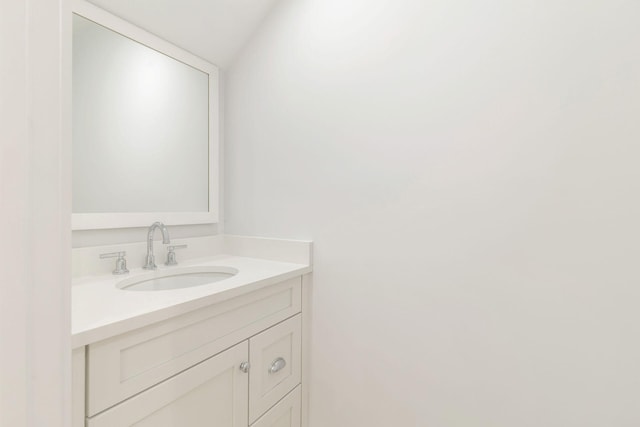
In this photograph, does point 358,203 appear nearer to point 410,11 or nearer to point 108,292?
point 410,11

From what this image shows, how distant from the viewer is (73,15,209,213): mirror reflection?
1.06m

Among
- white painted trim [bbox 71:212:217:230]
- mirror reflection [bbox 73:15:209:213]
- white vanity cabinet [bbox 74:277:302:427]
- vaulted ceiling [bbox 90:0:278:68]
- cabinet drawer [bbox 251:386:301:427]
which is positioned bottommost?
cabinet drawer [bbox 251:386:301:427]

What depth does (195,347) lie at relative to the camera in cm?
81

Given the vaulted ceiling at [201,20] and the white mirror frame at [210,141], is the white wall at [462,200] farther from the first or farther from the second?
the white mirror frame at [210,141]

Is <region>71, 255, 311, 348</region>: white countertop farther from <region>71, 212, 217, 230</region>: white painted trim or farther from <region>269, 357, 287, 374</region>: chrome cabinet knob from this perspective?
<region>269, 357, 287, 374</region>: chrome cabinet knob

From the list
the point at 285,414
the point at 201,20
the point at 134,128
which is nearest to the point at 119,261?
the point at 134,128

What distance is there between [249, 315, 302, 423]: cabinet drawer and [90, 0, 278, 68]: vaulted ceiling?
1.30m

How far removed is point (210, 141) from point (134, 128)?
1.17 ft

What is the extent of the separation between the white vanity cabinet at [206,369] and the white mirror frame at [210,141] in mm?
534

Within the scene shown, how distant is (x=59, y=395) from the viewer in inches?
14.3

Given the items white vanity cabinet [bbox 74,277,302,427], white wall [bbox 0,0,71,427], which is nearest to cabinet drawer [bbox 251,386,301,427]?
white vanity cabinet [bbox 74,277,302,427]

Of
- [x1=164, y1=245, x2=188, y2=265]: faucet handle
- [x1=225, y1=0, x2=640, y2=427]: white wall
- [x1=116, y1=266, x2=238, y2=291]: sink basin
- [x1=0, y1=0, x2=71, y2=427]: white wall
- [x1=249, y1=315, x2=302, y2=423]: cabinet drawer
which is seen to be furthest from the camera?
[x1=164, y1=245, x2=188, y2=265]: faucet handle

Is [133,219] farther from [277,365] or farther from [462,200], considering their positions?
[462,200]

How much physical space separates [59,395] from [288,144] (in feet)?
3.70
